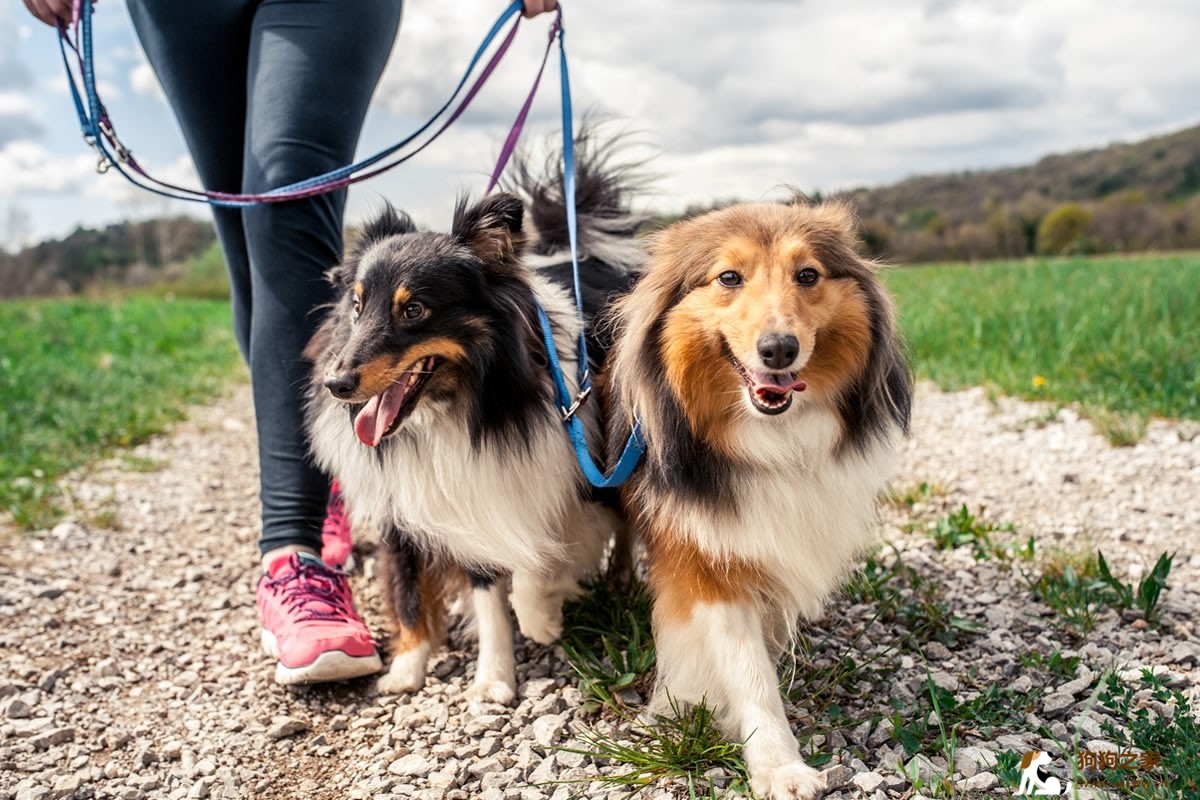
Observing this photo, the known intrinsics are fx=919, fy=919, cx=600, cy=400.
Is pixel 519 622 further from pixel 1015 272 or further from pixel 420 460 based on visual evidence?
pixel 1015 272

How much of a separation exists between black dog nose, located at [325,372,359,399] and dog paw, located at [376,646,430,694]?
3.44 feet

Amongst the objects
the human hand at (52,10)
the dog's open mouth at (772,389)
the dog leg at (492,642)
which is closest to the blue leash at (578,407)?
the dog's open mouth at (772,389)

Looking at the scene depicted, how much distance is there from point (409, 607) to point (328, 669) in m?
0.32

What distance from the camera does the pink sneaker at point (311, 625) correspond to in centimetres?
298

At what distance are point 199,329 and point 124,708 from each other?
40.1 feet

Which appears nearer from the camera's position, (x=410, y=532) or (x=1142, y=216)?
(x=410, y=532)

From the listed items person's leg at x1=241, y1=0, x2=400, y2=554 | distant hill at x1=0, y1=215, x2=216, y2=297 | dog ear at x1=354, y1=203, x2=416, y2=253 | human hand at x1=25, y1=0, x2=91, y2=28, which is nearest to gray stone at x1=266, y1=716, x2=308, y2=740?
person's leg at x1=241, y1=0, x2=400, y2=554

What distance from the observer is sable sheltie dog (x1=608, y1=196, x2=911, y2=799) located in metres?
2.47

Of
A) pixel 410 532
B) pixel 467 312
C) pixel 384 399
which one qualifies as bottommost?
pixel 410 532

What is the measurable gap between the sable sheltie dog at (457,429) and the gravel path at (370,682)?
279 millimetres

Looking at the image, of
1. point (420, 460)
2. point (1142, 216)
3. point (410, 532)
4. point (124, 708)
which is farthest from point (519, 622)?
point (1142, 216)

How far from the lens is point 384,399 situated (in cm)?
267

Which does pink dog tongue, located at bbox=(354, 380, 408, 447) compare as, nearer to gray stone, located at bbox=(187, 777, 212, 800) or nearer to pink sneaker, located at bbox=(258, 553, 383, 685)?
pink sneaker, located at bbox=(258, 553, 383, 685)

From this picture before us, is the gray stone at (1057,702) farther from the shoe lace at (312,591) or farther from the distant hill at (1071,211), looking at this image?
the distant hill at (1071,211)
